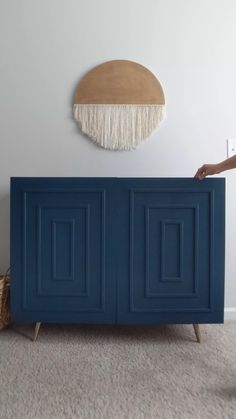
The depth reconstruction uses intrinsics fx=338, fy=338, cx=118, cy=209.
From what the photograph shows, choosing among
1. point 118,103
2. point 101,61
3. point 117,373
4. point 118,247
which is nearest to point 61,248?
point 118,247

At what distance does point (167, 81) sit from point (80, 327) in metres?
1.53

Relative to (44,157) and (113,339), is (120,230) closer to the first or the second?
(113,339)

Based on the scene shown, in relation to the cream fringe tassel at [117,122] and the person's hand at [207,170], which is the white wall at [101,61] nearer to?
the cream fringe tassel at [117,122]

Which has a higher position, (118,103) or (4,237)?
(118,103)

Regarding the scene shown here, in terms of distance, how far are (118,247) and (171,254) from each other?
0.26 metres

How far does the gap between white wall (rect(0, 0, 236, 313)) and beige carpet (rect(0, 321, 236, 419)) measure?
727 mm

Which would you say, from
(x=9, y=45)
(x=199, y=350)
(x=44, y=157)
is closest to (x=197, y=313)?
(x=199, y=350)

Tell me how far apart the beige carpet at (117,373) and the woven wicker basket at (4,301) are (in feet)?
0.21

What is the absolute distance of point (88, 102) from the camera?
200 centimetres

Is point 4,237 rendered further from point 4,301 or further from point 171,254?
point 171,254

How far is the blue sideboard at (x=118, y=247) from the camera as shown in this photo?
1.65 meters

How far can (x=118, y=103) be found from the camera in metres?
1.99

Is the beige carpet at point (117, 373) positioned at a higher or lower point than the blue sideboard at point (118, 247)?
lower

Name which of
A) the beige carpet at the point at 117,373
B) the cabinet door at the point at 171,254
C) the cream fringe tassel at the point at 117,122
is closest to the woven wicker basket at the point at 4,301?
the beige carpet at the point at 117,373
